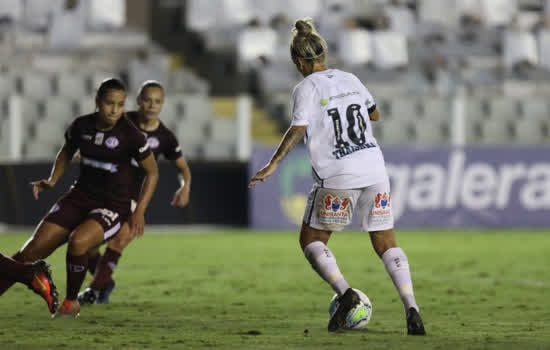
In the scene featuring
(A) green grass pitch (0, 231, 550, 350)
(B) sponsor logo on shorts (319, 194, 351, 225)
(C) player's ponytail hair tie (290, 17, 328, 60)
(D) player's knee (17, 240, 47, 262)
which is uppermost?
(C) player's ponytail hair tie (290, 17, 328, 60)

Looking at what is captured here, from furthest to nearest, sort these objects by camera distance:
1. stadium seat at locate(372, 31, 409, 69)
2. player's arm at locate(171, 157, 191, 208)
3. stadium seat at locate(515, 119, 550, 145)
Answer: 1. stadium seat at locate(372, 31, 409, 69)
2. stadium seat at locate(515, 119, 550, 145)
3. player's arm at locate(171, 157, 191, 208)

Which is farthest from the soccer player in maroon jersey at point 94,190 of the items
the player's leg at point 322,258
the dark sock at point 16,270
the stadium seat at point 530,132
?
the stadium seat at point 530,132

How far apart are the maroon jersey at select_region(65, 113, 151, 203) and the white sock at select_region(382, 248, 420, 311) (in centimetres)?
189

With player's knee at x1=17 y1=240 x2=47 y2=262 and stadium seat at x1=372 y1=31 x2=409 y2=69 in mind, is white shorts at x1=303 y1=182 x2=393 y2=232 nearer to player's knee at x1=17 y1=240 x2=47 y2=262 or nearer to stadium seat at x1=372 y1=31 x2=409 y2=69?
player's knee at x1=17 y1=240 x2=47 y2=262

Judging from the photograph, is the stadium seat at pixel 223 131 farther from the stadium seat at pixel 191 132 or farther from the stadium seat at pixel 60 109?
the stadium seat at pixel 60 109

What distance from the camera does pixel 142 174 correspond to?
8.30 meters

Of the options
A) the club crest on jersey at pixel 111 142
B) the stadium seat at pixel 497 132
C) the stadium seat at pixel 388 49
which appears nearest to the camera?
the club crest on jersey at pixel 111 142

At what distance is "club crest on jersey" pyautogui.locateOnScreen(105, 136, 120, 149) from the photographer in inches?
282

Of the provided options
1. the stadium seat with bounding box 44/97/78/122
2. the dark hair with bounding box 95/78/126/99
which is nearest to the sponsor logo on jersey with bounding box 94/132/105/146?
the dark hair with bounding box 95/78/126/99

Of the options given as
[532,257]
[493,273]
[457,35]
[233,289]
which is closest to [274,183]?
[532,257]

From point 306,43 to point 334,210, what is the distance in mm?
999

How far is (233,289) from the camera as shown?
9.19m

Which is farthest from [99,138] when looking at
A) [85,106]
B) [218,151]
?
[218,151]

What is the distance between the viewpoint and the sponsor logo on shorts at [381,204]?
20.9ft
